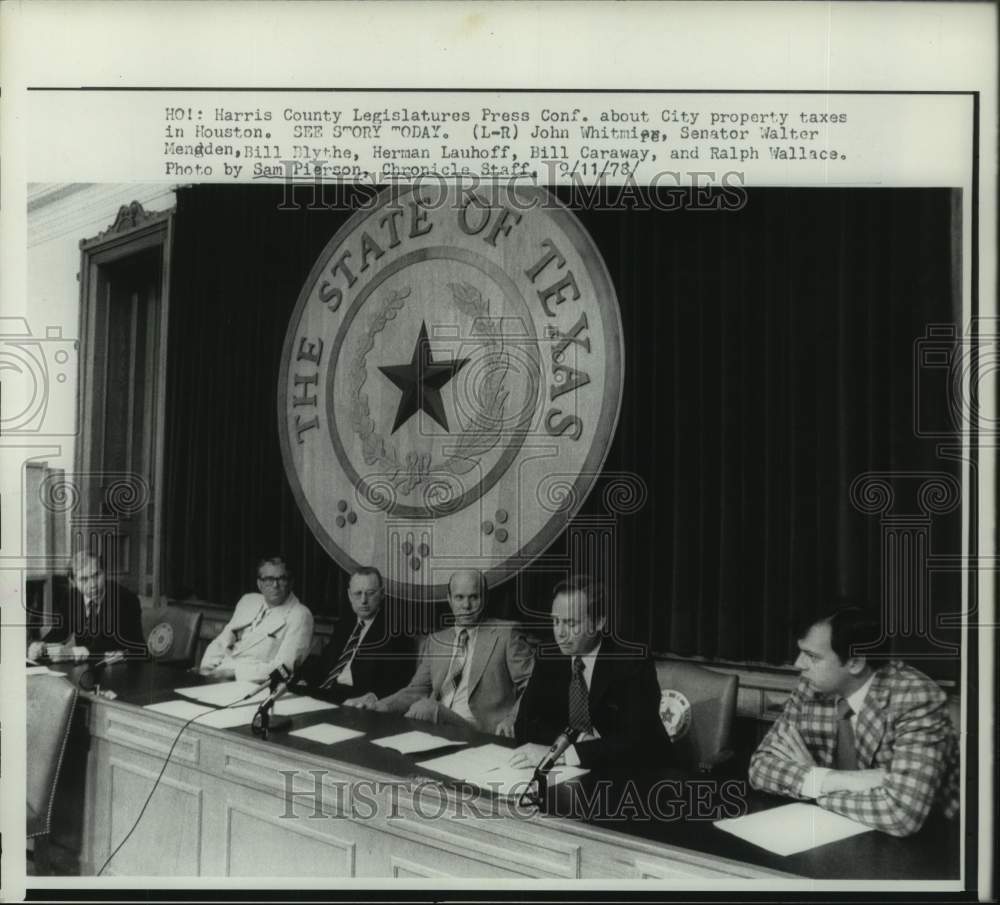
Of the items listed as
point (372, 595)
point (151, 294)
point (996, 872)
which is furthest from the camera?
point (151, 294)

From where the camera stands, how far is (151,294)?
3191 mm

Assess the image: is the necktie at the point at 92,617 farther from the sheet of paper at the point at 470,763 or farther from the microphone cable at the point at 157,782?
the sheet of paper at the point at 470,763

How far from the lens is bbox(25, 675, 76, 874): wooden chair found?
298cm

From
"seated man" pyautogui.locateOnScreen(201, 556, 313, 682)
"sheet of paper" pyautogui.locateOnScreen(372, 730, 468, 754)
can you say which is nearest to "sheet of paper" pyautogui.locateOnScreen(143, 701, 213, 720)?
"seated man" pyautogui.locateOnScreen(201, 556, 313, 682)

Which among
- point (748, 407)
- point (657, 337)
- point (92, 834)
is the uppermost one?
point (657, 337)

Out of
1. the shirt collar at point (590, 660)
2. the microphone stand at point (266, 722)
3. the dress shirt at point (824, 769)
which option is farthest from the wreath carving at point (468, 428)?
the dress shirt at point (824, 769)

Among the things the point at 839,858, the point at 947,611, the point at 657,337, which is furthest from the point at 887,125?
the point at 839,858

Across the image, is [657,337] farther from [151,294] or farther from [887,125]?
[151,294]

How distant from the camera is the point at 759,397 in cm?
280

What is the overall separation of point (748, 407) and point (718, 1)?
1.21m

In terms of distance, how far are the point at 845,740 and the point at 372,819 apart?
4.53 feet

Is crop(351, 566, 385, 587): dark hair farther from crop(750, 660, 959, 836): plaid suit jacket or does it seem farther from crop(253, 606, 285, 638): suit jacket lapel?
crop(750, 660, 959, 836): plaid suit jacket

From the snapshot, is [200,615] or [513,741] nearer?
[513,741]

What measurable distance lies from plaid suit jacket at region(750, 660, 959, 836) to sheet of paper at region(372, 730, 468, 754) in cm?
91
